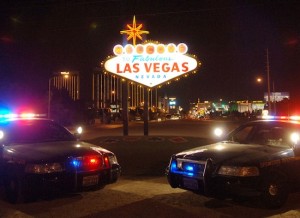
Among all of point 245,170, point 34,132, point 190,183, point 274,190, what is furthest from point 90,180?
point 274,190

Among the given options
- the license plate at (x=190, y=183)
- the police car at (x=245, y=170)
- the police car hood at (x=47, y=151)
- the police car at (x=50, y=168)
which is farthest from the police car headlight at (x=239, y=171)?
the police car hood at (x=47, y=151)

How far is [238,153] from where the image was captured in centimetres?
728

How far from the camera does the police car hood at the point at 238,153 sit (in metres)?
6.98

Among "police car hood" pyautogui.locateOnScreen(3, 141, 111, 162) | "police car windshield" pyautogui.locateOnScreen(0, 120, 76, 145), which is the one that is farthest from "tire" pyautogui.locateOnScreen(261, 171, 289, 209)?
"police car windshield" pyautogui.locateOnScreen(0, 120, 76, 145)

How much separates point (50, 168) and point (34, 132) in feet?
7.33

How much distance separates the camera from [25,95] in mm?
60844

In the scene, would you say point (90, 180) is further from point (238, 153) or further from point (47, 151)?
point (238, 153)

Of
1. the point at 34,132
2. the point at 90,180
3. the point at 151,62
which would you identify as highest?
the point at 151,62

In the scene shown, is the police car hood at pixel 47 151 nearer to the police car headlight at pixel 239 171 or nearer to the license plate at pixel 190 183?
the license plate at pixel 190 183

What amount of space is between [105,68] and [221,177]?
46.5 ft

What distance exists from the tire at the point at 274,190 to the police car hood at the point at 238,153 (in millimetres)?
311

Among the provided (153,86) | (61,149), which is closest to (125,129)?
(153,86)

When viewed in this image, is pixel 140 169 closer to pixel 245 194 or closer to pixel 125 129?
pixel 245 194

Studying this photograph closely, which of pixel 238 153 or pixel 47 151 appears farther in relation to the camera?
pixel 47 151
